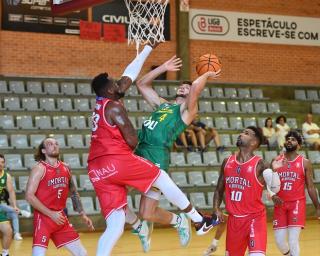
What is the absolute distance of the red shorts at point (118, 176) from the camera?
644cm

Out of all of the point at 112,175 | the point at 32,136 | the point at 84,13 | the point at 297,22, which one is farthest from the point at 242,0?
the point at 112,175

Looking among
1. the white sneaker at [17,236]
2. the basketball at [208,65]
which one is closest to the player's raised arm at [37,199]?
the basketball at [208,65]

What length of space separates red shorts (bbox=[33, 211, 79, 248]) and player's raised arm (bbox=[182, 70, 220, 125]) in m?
1.78

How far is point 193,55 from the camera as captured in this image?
1981cm

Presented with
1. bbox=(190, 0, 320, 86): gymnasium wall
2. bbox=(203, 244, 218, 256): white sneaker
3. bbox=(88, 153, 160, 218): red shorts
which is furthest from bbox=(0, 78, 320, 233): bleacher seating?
bbox=(88, 153, 160, 218): red shorts

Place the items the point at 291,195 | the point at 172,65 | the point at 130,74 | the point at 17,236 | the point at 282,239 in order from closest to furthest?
the point at 130,74 < the point at 172,65 < the point at 282,239 < the point at 291,195 < the point at 17,236

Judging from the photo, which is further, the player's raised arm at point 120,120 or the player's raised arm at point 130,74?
the player's raised arm at point 130,74

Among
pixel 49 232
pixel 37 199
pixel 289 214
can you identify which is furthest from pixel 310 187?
pixel 37 199

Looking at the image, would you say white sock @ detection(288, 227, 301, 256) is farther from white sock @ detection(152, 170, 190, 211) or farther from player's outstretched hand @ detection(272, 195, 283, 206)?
white sock @ detection(152, 170, 190, 211)

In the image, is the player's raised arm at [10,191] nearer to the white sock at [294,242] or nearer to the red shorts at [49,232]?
the red shorts at [49,232]

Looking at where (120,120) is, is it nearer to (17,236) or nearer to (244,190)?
(244,190)

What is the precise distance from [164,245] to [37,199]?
4.79m

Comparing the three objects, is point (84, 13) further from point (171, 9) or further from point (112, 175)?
point (112, 175)

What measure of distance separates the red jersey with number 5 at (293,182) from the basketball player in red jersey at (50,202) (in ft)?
8.41
